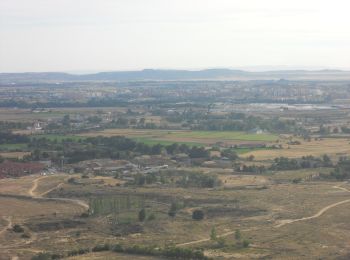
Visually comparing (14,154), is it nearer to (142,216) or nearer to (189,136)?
(189,136)

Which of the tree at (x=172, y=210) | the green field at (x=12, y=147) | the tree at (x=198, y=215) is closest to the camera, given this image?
the tree at (x=198, y=215)

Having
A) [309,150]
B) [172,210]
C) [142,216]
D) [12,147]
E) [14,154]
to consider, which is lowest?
[12,147]

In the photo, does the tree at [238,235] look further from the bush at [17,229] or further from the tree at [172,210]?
the bush at [17,229]

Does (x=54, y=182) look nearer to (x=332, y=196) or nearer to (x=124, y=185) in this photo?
(x=124, y=185)

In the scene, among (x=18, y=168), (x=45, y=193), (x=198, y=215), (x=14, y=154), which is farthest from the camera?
(x=14, y=154)

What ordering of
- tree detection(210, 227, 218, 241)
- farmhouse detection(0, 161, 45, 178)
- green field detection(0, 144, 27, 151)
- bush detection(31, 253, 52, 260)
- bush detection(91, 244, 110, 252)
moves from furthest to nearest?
green field detection(0, 144, 27, 151)
farmhouse detection(0, 161, 45, 178)
tree detection(210, 227, 218, 241)
bush detection(91, 244, 110, 252)
bush detection(31, 253, 52, 260)

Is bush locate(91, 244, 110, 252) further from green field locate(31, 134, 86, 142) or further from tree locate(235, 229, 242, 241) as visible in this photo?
green field locate(31, 134, 86, 142)

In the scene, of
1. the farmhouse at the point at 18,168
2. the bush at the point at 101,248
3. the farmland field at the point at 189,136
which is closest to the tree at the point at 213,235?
the bush at the point at 101,248

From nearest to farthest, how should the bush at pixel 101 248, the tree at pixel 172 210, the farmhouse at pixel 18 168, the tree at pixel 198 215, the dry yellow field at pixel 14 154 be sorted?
the bush at pixel 101 248, the tree at pixel 198 215, the tree at pixel 172 210, the farmhouse at pixel 18 168, the dry yellow field at pixel 14 154

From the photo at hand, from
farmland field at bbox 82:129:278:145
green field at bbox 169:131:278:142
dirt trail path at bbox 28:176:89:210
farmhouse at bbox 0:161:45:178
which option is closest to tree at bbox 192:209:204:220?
dirt trail path at bbox 28:176:89:210

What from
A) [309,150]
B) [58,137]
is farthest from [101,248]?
[58,137]

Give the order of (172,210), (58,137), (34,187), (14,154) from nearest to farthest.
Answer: (172,210) → (34,187) → (14,154) → (58,137)

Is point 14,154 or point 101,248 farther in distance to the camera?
Answer: point 14,154
